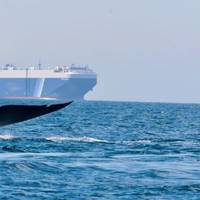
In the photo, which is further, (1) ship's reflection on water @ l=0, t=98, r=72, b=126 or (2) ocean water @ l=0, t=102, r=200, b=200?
(1) ship's reflection on water @ l=0, t=98, r=72, b=126

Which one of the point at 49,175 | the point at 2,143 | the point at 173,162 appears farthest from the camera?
the point at 2,143

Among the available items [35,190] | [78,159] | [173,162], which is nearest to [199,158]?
[173,162]

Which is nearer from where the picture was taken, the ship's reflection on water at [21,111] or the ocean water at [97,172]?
the ocean water at [97,172]

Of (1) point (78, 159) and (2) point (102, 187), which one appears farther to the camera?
(1) point (78, 159)

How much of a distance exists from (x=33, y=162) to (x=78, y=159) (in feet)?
8.69

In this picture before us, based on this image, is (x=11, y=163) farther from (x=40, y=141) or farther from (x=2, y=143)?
(x=40, y=141)

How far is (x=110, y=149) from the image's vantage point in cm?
4044

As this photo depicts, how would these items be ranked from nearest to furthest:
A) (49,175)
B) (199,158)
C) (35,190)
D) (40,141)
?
(35,190) → (49,175) → (199,158) → (40,141)

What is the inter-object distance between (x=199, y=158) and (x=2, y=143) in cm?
1087

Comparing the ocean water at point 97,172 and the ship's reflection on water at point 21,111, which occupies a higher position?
the ship's reflection on water at point 21,111

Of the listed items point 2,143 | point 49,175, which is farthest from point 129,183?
point 2,143

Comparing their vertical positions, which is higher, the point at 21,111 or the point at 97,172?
the point at 21,111

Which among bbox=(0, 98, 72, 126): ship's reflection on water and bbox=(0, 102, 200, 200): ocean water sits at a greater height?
bbox=(0, 98, 72, 126): ship's reflection on water

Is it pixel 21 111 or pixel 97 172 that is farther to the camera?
pixel 21 111
